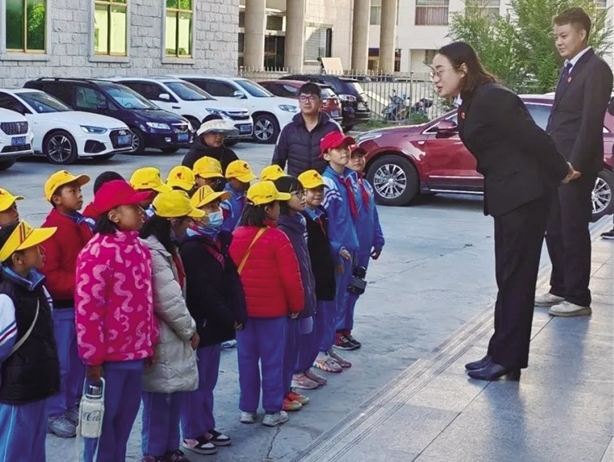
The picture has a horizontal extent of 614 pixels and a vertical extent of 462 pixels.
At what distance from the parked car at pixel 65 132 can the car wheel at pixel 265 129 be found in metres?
6.31

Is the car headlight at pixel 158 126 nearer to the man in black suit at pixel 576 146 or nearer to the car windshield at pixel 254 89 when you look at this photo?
the car windshield at pixel 254 89

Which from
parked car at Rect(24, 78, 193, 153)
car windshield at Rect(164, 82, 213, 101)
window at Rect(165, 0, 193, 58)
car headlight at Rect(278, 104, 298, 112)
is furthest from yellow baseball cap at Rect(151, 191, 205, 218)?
window at Rect(165, 0, 193, 58)

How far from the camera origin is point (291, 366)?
609cm

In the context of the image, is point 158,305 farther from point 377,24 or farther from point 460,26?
point 377,24

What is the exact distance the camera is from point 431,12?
219ft

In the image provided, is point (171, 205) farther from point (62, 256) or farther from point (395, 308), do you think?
point (395, 308)

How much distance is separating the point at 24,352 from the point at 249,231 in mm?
1673

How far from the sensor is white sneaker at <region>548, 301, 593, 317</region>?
8320 millimetres

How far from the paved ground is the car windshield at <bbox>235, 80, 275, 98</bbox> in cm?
1123

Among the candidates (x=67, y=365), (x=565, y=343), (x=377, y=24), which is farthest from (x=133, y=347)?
(x=377, y=24)

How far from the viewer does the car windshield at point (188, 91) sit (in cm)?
2605

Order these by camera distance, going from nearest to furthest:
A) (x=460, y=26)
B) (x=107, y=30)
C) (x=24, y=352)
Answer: (x=24, y=352)
(x=460, y=26)
(x=107, y=30)

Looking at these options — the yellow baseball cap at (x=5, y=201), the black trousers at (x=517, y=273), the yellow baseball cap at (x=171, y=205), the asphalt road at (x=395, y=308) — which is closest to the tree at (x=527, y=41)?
the asphalt road at (x=395, y=308)

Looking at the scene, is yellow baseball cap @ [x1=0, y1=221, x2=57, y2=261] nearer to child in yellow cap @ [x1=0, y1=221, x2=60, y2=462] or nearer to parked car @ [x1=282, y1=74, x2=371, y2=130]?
child in yellow cap @ [x1=0, y1=221, x2=60, y2=462]
